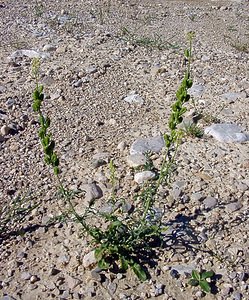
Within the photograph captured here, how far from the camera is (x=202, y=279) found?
270 centimetres

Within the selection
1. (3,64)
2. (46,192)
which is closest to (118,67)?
(3,64)

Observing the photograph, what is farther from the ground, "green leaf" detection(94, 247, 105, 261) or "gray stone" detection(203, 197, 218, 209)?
"green leaf" detection(94, 247, 105, 261)

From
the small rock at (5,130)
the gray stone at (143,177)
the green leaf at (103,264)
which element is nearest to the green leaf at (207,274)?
the green leaf at (103,264)

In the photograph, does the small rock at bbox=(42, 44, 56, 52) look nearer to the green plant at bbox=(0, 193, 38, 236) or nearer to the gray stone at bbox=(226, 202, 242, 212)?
the green plant at bbox=(0, 193, 38, 236)

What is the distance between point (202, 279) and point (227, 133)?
1452 millimetres

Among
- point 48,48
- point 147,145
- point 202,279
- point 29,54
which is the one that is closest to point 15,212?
point 147,145

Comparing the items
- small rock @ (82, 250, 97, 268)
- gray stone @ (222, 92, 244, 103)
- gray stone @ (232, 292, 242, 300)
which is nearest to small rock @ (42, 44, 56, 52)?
gray stone @ (222, 92, 244, 103)

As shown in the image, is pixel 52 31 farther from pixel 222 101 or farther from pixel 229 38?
pixel 222 101

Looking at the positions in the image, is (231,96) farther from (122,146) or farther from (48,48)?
(48,48)

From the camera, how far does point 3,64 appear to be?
5184 mm

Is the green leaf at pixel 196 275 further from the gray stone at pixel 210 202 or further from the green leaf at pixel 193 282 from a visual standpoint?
the gray stone at pixel 210 202

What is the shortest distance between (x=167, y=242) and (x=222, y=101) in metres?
1.86

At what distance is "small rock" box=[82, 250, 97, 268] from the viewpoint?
9.14 feet

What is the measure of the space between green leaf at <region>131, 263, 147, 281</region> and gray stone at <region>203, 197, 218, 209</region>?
2.07ft
